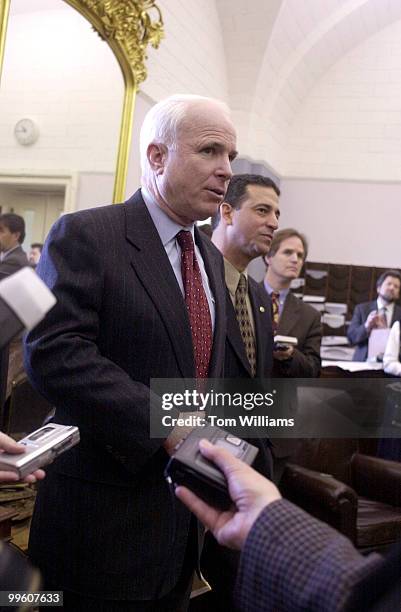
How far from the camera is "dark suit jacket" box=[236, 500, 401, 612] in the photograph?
70 centimetres

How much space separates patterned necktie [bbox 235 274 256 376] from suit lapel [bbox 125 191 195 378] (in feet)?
1.87

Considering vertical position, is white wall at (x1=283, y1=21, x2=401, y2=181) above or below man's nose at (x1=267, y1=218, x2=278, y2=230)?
above

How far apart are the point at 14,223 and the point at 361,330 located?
297cm

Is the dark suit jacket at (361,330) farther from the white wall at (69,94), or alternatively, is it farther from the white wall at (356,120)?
the white wall at (356,120)

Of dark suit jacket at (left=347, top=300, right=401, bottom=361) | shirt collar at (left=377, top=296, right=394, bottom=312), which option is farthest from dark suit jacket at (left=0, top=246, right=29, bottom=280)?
shirt collar at (left=377, top=296, right=394, bottom=312)

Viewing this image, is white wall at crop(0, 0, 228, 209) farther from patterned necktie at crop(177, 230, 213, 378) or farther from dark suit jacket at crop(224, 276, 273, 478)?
patterned necktie at crop(177, 230, 213, 378)

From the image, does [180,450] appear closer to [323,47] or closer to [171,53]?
[171,53]

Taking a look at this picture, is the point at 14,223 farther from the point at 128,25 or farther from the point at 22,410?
the point at 128,25

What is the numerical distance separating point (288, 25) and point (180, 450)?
20.4 feet

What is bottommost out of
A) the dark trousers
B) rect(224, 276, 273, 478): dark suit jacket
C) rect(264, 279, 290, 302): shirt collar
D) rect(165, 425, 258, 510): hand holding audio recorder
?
the dark trousers

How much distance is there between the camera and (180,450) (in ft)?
3.01

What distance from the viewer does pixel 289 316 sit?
312 cm

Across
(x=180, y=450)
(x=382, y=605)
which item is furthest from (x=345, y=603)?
(x=180, y=450)

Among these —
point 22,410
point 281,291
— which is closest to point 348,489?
point 281,291
